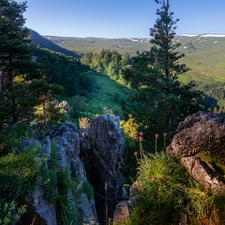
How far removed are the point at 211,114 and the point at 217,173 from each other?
3.69 feet

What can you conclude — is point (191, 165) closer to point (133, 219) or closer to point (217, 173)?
point (217, 173)

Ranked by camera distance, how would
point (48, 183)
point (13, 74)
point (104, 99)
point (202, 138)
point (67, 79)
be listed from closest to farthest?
point (202, 138), point (48, 183), point (13, 74), point (67, 79), point (104, 99)

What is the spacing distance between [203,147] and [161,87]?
1404cm

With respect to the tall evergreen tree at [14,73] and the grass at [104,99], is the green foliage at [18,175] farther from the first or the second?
the grass at [104,99]

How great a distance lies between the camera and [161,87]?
17266mm

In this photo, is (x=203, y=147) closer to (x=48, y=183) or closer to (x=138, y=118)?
(x=48, y=183)

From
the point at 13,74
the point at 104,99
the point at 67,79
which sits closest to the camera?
the point at 13,74

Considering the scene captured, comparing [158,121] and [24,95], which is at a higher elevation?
[24,95]

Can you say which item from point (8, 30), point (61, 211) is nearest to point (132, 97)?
point (8, 30)

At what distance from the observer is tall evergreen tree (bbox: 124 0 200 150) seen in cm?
1549

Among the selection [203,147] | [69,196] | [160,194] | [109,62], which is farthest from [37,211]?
[109,62]

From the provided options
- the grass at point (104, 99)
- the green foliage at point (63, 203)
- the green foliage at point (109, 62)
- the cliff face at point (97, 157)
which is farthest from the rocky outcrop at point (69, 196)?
the green foliage at point (109, 62)

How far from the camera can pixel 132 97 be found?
1819cm

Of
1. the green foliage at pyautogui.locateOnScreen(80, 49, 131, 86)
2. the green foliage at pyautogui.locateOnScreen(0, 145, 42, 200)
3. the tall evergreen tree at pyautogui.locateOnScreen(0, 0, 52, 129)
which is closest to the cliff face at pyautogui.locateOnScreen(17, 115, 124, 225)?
the green foliage at pyautogui.locateOnScreen(0, 145, 42, 200)
